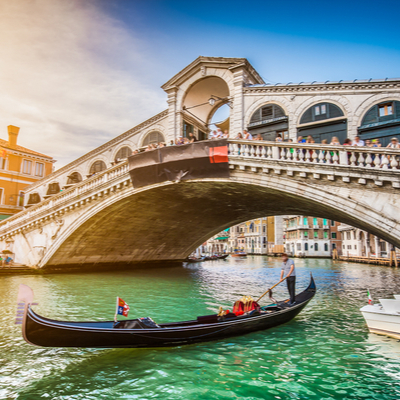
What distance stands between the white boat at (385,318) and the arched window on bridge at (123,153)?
14.4 meters

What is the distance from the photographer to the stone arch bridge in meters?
8.29

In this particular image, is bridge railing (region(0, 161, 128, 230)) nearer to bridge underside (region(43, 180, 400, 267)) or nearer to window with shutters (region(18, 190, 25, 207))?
bridge underside (region(43, 180, 400, 267))

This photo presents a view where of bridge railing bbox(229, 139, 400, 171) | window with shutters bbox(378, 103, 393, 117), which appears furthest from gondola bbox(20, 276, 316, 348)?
window with shutters bbox(378, 103, 393, 117)

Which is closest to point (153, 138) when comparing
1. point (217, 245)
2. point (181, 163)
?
point (181, 163)

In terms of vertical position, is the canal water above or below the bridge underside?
below

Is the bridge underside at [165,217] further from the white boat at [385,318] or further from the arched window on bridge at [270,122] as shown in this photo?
the white boat at [385,318]

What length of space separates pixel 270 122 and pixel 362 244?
27320mm

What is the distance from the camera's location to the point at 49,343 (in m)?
3.96

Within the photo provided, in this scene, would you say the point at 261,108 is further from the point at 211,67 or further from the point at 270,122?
the point at 211,67

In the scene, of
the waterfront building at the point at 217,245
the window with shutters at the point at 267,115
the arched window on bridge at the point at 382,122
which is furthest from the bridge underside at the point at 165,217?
the waterfront building at the point at 217,245

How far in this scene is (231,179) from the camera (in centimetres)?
1093

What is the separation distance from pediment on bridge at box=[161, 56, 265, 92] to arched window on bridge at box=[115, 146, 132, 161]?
4.11 meters

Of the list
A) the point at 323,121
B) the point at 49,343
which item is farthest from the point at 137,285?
the point at 323,121

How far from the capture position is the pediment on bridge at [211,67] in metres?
13.2
